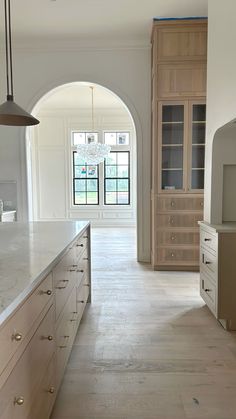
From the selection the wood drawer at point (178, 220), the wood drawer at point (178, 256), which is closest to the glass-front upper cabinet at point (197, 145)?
the wood drawer at point (178, 220)

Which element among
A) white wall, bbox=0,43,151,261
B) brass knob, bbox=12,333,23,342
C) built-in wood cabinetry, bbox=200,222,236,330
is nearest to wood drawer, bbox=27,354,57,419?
brass knob, bbox=12,333,23,342

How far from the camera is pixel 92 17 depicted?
3.72m

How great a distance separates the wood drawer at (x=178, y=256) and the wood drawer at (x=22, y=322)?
2898mm

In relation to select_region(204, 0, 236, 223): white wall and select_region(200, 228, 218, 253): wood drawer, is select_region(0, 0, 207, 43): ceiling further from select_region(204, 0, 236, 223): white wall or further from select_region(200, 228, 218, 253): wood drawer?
select_region(200, 228, 218, 253): wood drawer

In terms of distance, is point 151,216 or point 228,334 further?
point 151,216

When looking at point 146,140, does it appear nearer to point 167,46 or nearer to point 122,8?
point 167,46

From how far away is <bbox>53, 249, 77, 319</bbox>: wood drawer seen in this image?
1.60 m

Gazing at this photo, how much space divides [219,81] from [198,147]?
151 cm

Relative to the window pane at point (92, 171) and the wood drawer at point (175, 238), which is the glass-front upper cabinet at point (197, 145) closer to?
the wood drawer at point (175, 238)

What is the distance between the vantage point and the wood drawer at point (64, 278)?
63.0 inches

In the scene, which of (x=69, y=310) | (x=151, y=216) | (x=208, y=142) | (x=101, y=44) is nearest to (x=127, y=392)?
(x=69, y=310)

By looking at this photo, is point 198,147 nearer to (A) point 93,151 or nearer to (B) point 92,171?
(A) point 93,151

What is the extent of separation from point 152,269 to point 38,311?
3123mm

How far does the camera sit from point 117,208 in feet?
28.3
